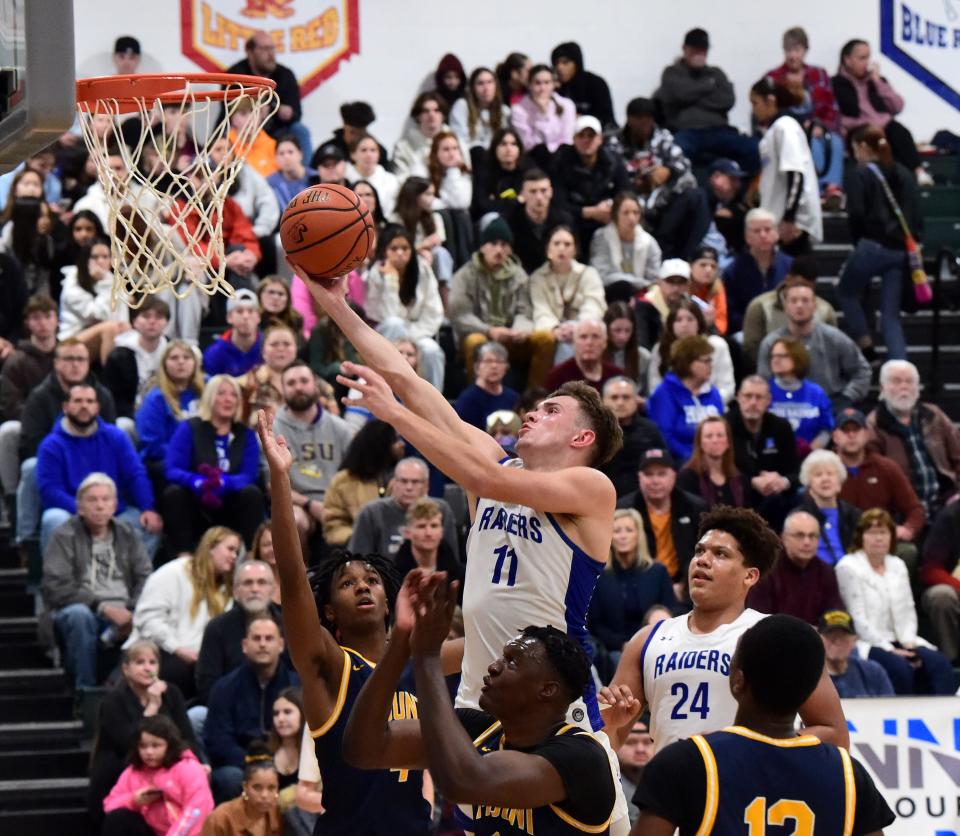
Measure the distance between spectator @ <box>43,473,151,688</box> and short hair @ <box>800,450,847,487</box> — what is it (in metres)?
4.03

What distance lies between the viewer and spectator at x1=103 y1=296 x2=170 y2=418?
11.7 meters

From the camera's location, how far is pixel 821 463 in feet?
36.9

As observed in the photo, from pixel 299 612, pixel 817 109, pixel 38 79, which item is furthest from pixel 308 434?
pixel 817 109

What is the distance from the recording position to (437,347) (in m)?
12.1

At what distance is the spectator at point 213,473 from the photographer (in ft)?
35.2

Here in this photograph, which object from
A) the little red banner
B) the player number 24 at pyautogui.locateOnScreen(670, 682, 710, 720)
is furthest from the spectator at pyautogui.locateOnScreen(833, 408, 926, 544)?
the little red banner

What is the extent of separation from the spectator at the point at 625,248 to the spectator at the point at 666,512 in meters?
3.25

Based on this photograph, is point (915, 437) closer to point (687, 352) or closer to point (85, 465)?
point (687, 352)

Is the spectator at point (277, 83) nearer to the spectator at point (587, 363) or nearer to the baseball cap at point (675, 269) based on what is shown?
the baseball cap at point (675, 269)

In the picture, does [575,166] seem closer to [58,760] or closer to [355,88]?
[355,88]

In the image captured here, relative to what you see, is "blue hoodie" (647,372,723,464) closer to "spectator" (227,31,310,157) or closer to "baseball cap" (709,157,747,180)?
"baseball cap" (709,157,747,180)

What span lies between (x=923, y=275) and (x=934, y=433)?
239cm

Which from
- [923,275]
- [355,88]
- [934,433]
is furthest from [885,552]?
[355,88]

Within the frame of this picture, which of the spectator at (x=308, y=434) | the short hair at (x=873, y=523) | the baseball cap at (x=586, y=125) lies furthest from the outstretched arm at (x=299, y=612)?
the baseball cap at (x=586, y=125)
